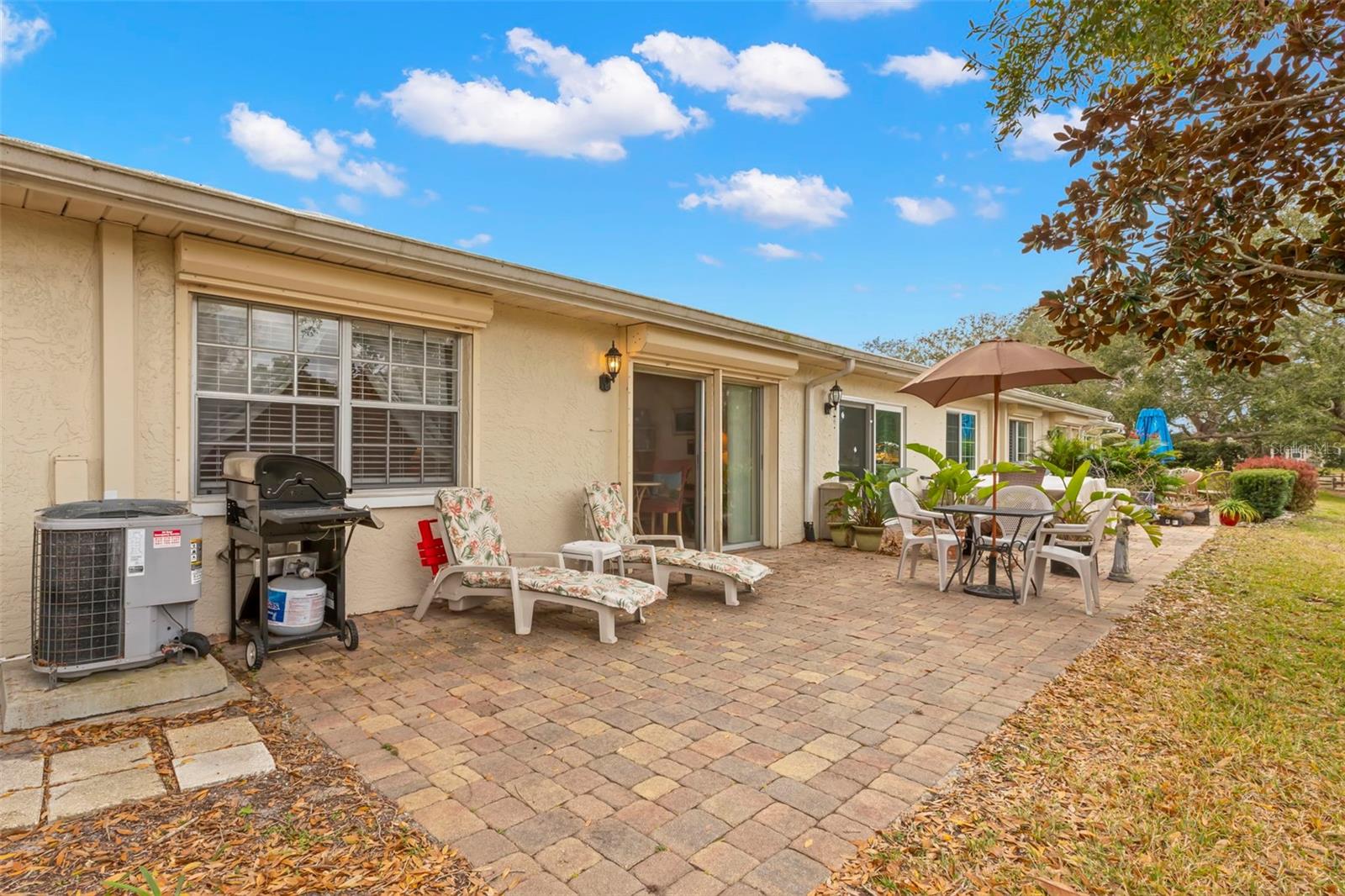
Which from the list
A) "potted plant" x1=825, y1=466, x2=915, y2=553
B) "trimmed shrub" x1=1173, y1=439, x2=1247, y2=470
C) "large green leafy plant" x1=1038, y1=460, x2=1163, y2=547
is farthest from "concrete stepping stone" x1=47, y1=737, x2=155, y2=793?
"trimmed shrub" x1=1173, y1=439, x2=1247, y2=470

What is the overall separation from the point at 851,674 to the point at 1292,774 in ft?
6.62

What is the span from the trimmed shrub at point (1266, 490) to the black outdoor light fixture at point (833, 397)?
10424 mm

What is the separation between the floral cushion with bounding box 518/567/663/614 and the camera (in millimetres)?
4746

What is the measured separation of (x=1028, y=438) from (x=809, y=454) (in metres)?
10.5

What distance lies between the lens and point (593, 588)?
4828 millimetres

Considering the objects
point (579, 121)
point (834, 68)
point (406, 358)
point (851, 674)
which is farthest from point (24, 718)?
point (579, 121)

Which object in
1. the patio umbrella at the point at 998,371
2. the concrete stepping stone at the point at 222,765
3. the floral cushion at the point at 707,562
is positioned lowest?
the concrete stepping stone at the point at 222,765

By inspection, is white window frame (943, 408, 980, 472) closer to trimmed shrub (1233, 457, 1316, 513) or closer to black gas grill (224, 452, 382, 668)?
trimmed shrub (1233, 457, 1316, 513)

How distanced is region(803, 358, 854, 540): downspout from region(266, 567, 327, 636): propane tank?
690 cm

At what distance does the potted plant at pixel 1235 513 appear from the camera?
13086 millimetres

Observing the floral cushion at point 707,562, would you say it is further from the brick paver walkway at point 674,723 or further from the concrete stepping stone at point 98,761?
the concrete stepping stone at point 98,761

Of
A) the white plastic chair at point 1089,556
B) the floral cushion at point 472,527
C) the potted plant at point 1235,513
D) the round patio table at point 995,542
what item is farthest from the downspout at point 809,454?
the potted plant at point 1235,513

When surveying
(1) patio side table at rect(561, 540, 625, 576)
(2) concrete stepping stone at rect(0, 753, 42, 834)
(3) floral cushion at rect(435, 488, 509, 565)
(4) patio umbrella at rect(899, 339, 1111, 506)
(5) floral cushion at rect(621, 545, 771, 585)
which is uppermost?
(4) patio umbrella at rect(899, 339, 1111, 506)

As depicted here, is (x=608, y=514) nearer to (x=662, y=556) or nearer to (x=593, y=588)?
(x=662, y=556)
